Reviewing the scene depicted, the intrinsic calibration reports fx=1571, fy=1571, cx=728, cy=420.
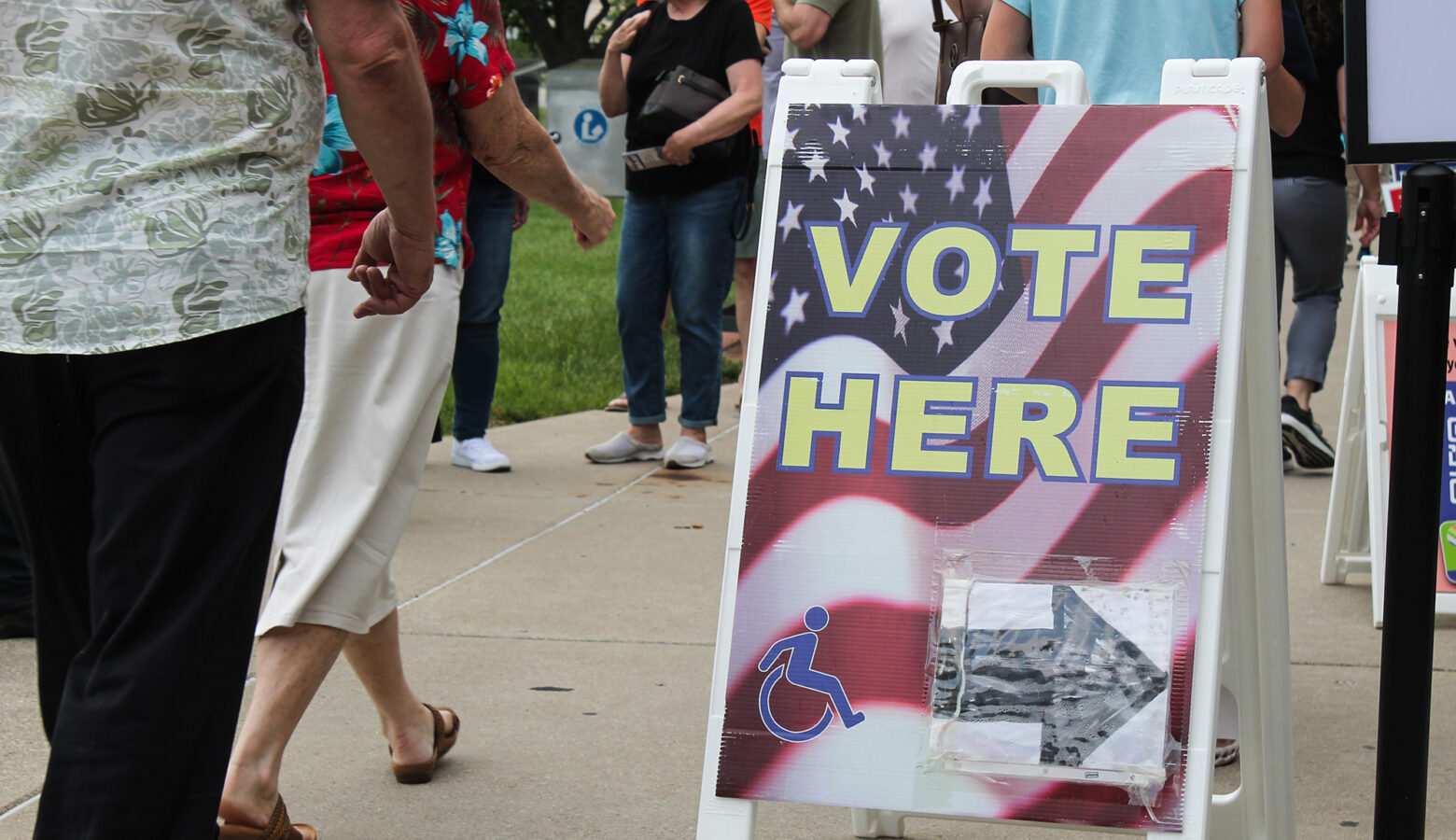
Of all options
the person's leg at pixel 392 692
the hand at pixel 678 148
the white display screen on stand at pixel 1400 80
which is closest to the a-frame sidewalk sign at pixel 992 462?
the white display screen on stand at pixel 1400 80

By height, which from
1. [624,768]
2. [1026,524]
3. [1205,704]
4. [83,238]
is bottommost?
[624,768]

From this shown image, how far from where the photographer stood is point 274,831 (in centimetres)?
278

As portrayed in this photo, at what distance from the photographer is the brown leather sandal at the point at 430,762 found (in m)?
3.26

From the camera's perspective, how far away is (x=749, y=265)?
299 inches

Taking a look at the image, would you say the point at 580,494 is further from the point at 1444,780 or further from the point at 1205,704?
the point at 1205,704

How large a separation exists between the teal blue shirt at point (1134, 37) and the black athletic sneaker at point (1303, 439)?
3.40m

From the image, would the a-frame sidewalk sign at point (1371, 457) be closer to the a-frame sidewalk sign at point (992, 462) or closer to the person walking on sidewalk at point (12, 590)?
the a-frame sidewalk sign at point (992, 462)

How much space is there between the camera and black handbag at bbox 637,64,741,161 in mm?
6238

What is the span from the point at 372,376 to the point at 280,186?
34.3 inches

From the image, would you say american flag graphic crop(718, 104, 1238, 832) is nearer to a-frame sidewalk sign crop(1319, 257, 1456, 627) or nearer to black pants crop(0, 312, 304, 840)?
black pants crop(0, 312, 304, 840)

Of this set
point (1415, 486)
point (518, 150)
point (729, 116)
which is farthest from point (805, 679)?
point (729, 116)

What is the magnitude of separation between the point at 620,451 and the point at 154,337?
498 cm

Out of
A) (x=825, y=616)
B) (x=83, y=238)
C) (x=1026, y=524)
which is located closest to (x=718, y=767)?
(x=825, y=616)

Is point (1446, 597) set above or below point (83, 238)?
below
